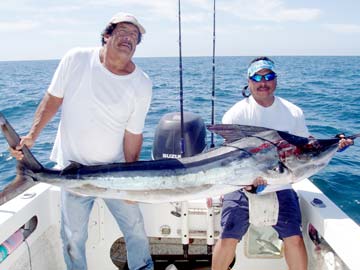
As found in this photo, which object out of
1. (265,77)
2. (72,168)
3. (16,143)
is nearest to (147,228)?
(72,168)

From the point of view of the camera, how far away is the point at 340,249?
7.40 feet

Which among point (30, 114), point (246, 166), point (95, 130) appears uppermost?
point (95, 130)

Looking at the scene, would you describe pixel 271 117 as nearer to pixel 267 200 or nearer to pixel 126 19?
pixel 267 200

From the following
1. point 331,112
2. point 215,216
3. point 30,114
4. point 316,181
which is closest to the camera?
point 215,216

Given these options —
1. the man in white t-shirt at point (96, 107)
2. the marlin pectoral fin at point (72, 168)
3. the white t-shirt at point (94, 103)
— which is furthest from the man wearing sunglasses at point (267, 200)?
the marlin pectoral fin at point (72, 168)

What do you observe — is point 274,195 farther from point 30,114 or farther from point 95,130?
point 30,114

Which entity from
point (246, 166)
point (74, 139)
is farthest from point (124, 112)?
point (246, 166)

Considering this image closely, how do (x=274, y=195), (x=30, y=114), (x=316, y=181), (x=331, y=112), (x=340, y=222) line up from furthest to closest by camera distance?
(x=30, y=114)
(x=331, y=112)
(x=316, y=181)
(x=274, y=195)
(x=340, y=222)

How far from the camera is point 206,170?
2.26m

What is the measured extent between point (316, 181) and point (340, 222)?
3.03 meters

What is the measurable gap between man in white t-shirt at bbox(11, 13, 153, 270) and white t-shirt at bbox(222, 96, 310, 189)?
28.8 inches

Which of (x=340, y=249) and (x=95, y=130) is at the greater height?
(x=95, y=130)

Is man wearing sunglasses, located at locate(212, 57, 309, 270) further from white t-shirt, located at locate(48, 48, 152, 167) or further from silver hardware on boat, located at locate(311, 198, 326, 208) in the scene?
white t-shirt, located at locate(48, 48, 152, 167)

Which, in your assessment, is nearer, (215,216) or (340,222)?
(340,222)
